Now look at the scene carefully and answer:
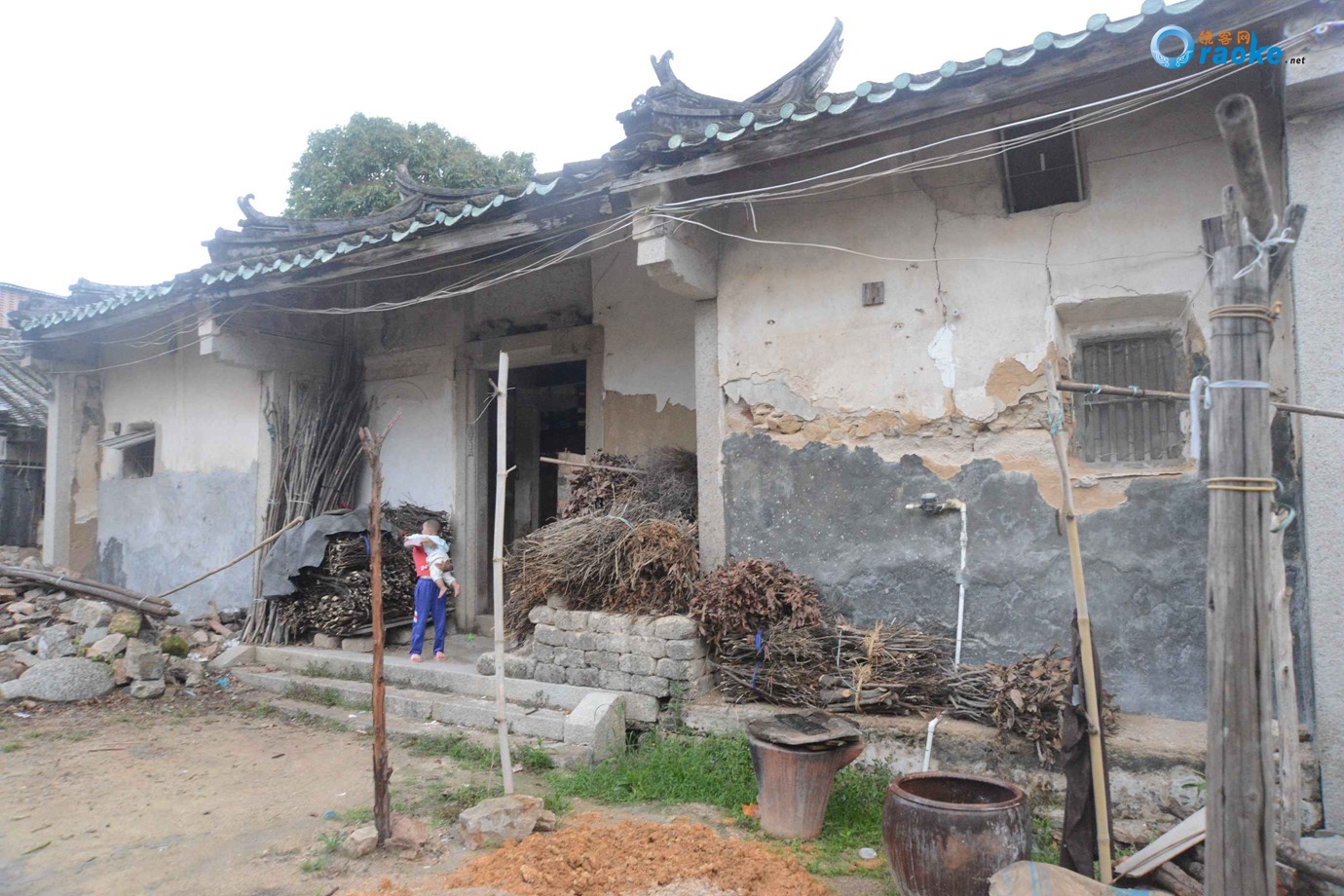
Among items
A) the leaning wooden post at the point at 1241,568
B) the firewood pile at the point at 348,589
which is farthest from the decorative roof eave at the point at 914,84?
the firewood pile at the point at 348,589

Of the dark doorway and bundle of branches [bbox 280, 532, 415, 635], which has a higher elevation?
the dark doorway

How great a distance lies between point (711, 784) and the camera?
17.4 ft

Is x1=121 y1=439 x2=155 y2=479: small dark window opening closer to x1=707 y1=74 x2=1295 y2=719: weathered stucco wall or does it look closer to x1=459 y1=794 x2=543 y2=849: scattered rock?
x1=707 y1=74 x2=1295 y2=719: weathered stucco wall

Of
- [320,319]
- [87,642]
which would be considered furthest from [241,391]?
[87,642]

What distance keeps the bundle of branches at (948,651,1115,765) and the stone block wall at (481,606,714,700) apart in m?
1.79

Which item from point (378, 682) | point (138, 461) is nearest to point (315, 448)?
point (138, 461)

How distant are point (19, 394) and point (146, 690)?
10230mm

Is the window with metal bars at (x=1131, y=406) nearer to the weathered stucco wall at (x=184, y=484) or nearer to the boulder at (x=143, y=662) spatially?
the boulder at (x=143, y=662)

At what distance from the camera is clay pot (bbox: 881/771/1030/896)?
11.3ft

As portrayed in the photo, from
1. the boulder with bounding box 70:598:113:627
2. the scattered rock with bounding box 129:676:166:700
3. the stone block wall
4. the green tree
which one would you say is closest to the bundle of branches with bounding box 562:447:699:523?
the stone block wall

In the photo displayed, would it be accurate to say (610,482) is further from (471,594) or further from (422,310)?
(422,310)

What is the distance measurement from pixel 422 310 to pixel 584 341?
239cm

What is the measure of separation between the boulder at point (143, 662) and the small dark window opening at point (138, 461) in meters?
4.20

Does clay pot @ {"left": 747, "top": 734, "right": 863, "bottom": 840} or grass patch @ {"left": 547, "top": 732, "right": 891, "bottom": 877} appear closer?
clay pot @ {"left": 747, "top": 734, "right": 863, "bottom": 840}
